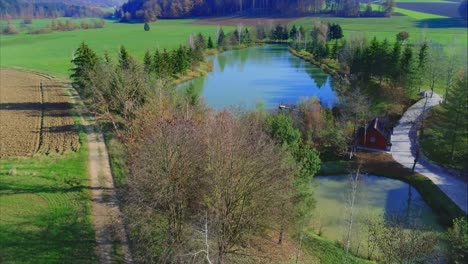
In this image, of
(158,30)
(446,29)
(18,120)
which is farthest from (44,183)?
(158,30)

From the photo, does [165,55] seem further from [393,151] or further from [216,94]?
[393,151]

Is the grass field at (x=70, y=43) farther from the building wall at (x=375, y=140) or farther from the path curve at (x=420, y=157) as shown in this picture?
the path curve at (x=420, y=157)

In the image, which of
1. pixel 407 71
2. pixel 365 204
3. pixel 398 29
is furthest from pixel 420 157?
pixel 398 29

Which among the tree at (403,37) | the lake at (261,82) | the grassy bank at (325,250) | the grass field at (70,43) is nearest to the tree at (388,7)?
the lake at (261,82)

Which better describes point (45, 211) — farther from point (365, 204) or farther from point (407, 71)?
point (407, 71)

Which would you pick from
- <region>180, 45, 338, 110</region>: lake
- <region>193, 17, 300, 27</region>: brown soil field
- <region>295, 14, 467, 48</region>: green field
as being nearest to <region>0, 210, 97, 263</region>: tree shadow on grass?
<region>180, 45, 338, 110</region>: lake

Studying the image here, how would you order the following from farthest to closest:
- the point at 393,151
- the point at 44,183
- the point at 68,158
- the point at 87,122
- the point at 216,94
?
the point at 216,94, the point at 87,122, the point at 393,151, the point at 68,158, the point at 44,183

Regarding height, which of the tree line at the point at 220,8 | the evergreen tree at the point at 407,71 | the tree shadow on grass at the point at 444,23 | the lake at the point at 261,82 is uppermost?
the tree line at the point at 220,8
